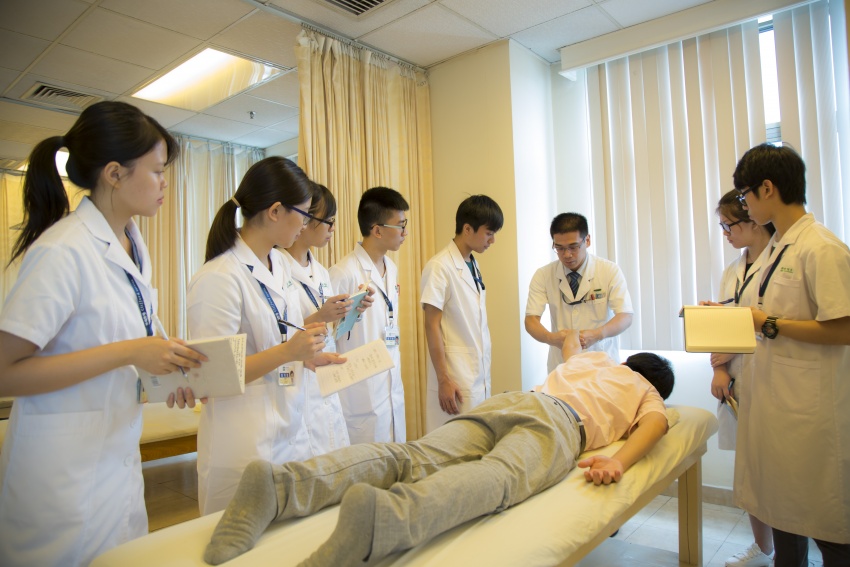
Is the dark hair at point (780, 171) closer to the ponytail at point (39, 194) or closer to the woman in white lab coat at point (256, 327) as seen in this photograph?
the woman in white lab coat at point (256, 327)

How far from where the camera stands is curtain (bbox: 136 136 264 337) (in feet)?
14.8

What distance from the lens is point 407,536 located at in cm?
109

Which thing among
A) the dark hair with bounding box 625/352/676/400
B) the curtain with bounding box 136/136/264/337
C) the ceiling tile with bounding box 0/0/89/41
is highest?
the ceiling tile with bounding box 0/0/89/41

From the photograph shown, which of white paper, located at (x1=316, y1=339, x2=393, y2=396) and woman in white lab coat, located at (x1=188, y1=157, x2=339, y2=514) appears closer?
woman in white lab coat, located at (x1=188, y1=157, x2=339, y2=514)

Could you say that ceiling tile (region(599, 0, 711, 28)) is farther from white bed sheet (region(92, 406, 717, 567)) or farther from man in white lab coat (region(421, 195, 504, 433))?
white bed sheet (region(92, 406, 717, 567))

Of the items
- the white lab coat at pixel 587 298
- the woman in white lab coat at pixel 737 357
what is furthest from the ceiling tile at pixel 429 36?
the woman in white lab coat at pixel 737 357

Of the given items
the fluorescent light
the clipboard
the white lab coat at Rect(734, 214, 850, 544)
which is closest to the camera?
the white lab coat at Rect(734, 214, 850, 544)

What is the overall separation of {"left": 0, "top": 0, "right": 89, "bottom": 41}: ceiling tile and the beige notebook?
310 centimetres

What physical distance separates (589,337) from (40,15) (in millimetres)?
3171

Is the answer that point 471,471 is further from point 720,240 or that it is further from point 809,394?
point 720,240

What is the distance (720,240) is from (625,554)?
72.0 inches

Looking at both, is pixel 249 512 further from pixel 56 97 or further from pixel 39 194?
pixel 56 97

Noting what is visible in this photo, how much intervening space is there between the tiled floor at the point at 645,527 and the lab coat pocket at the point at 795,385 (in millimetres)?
717

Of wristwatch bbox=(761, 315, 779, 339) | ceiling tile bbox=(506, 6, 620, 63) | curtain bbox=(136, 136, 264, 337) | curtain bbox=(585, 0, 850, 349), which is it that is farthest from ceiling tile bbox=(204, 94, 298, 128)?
wristwatch bbox=(761, 315, 779, 339)
